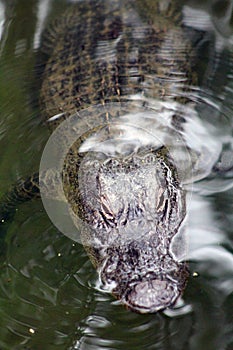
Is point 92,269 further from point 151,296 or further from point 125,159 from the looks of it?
point 125,159

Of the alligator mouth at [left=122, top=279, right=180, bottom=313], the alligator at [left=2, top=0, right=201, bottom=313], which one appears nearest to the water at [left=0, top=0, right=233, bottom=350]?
the alligator at [left=2, top=0, right=201, bottom=313]

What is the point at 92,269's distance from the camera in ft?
13.8

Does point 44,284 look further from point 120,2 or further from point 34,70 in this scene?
point 120,2

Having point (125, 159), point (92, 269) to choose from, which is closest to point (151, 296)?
point (92, 269)

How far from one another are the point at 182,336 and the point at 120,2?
3.35 meters

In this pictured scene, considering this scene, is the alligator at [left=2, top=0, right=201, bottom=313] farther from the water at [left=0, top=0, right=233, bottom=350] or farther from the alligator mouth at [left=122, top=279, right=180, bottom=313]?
the water at [left=0, top=0, right=233, bottom=350]

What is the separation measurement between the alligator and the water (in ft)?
0.59

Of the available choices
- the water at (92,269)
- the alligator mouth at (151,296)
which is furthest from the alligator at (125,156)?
the water at (92,269)

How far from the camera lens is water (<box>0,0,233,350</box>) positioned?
3.93 m

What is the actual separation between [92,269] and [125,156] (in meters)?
0.93

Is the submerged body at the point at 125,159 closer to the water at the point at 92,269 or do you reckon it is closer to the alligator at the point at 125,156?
the alligator at the point at 125,156

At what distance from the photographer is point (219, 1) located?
5961mm

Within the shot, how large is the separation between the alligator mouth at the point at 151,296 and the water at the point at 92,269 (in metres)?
0.39

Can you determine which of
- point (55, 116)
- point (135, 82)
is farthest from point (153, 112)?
point (55, 116)
